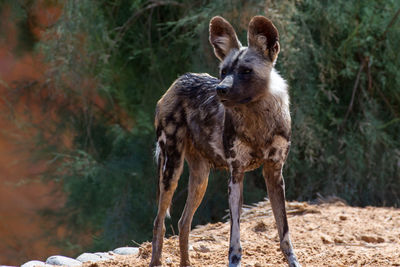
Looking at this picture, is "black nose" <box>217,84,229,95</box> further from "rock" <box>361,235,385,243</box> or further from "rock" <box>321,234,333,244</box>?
"rock" <box>361,235,385,243</box>

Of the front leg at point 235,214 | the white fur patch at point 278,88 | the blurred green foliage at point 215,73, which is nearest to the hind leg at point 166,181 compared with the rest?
the front leg at point 235,214

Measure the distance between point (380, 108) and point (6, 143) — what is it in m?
6.72

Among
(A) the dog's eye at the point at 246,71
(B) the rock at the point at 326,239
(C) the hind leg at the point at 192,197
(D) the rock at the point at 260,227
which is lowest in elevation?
(D) the rock at the point at 260,227

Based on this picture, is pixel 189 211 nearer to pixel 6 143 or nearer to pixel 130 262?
pixel 130 262

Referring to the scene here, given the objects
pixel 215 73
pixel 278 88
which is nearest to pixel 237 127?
pixel 278 88

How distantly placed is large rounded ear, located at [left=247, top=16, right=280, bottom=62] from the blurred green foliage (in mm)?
2873

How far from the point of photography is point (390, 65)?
7.29 metres

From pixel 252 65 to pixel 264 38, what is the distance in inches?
A: 7.5

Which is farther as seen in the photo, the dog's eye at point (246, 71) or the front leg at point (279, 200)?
the front leg at point (279, 200)

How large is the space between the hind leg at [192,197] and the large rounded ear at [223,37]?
88 centimetres

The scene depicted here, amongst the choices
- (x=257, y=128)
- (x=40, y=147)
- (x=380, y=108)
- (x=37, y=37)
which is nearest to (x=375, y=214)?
(x=380, y=108)

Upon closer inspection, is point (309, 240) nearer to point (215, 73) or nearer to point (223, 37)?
point (223, 37)

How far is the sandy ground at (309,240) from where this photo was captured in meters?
4.14

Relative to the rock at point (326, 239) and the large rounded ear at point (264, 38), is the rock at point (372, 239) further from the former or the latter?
the large rounded ear at point (264, 38)
